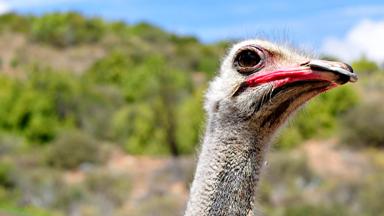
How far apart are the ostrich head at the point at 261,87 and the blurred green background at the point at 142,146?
24.5ft

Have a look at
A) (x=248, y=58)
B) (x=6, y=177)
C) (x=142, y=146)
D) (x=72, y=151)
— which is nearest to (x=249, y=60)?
(x=248, y=58)

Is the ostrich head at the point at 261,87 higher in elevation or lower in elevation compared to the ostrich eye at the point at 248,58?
lower

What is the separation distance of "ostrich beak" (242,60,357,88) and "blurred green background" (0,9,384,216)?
297 inches

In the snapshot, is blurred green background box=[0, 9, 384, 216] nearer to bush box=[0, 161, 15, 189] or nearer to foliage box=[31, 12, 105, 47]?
bush box=[0, 161, 15, 189]

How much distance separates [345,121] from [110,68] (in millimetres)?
17812

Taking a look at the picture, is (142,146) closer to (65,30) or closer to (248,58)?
(248,58)

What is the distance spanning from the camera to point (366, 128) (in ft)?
87.0

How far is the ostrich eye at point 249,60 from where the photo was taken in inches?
119

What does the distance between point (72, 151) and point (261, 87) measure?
24738 millimetres

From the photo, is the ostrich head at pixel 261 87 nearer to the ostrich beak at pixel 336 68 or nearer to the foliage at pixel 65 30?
the ostrich beak at pixel 336 68

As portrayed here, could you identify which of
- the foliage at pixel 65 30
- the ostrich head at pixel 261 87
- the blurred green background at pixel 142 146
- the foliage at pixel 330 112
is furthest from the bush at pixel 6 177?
the foliage at pixel 65 30

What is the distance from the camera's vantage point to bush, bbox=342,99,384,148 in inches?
1042

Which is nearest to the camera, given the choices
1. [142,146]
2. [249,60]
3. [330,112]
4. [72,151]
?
[249,60]

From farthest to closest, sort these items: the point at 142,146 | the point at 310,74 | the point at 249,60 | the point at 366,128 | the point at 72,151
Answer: the point at 142,146 → the point at 72,151 → the point at 366,128 → the point at 249,60 → the point at 310,74
